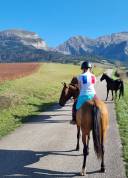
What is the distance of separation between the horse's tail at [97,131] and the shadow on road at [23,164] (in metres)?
1.01

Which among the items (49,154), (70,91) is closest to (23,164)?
(49,154)

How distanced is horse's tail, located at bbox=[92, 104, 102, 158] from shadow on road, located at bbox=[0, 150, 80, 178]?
39.6 inches

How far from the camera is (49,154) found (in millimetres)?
13688

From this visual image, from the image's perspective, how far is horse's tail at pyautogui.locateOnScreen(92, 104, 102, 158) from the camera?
1106 cm

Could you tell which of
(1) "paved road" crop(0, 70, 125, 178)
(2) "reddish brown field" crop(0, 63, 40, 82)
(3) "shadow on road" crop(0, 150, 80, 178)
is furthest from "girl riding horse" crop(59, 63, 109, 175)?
(2) "reddish brown field" crop(0, 63, 40, 82)

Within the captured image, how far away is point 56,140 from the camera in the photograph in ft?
52.6

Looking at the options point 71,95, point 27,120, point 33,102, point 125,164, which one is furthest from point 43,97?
point 125,164

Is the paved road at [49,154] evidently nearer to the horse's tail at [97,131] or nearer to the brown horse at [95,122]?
the brown horse at [95,122]

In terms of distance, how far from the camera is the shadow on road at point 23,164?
37.1 ft

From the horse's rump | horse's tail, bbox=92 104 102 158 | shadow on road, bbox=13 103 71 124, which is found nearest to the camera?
horse's tail, bbox=92 104 102 158

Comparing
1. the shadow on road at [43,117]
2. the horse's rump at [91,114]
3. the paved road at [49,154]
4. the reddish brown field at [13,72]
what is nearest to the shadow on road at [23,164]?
the paved road at [49,154]

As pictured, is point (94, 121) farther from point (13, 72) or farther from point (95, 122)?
point (13, 72)

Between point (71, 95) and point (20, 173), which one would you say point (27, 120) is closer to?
point (71, 95)

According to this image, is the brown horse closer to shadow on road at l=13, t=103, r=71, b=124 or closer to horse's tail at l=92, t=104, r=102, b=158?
horse's tail at l=92, t=104, r=102, b=158
